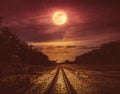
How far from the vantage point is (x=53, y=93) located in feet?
76.0

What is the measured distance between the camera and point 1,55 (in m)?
61.2

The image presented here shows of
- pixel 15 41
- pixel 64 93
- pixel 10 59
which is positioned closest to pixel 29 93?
pixel 64 93

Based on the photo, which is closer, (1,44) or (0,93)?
(0,93)

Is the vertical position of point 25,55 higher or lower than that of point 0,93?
higher

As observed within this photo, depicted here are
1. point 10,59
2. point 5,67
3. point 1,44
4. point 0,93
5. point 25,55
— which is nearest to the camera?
point 0,93

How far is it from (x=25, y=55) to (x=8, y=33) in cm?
4674

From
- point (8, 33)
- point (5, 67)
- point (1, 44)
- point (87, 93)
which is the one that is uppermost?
point (8, 33)

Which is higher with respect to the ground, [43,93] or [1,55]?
[1,55]

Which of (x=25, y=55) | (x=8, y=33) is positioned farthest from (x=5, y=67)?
(x=25, y=55)

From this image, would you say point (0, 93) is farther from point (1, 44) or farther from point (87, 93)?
point (1, 44)

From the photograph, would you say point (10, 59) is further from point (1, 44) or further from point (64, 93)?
point (64, 93)

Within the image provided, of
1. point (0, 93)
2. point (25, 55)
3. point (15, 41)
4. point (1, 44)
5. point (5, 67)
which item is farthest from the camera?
point (25, 55)

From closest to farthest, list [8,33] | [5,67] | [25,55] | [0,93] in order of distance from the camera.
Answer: [0,93], [5,67], [8,33], [25,55]

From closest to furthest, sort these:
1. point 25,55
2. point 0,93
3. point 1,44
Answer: point 0,93 → point 1,44 → point 25,55
